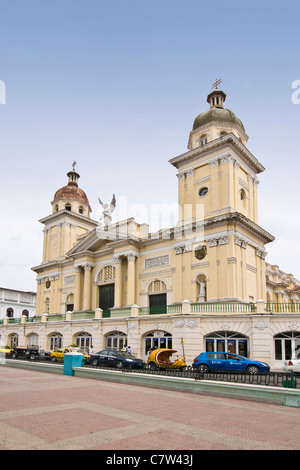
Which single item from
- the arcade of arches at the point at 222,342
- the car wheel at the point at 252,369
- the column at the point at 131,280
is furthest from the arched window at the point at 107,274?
the car wheel at the point at 252,369

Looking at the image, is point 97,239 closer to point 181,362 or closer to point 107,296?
point 107,296

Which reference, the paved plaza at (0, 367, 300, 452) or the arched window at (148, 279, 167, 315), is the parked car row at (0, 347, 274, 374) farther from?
the arched window at (148, 279, 167, 315)

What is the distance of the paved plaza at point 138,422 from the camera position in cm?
771

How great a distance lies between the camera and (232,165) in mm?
35812

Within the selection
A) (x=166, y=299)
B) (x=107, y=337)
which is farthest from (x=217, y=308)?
(x=107, y=337)

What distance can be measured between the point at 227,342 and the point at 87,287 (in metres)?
21.2

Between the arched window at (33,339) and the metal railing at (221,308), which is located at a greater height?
the metal railing at (221,308)

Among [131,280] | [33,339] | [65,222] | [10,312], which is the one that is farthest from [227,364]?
[10,312]

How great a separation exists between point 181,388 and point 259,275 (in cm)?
2326

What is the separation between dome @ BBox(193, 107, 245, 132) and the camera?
39.1m

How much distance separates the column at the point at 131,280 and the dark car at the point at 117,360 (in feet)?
37.5

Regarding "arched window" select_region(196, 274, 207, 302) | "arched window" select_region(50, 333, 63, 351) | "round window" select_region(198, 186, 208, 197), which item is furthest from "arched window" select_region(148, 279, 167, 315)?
"arched window" select_region(50, 333, 63, 351)

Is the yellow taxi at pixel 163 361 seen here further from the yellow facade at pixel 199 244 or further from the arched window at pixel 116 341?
the arched window at pixel 116 341
